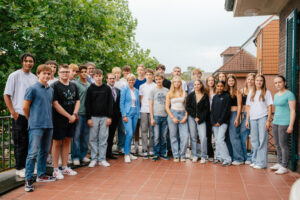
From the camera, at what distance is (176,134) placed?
628 centimetres

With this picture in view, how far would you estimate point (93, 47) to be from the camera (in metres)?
12.2

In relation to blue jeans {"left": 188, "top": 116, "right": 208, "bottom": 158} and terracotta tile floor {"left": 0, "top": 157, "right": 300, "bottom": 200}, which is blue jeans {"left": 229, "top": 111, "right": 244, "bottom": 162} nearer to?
terracotta tile floor {"left": 0, "top": 157, "right": 300, "bottom": 200}

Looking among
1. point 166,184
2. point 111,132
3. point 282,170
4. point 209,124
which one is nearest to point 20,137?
point 111,132

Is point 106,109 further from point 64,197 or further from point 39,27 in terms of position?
point 39,27

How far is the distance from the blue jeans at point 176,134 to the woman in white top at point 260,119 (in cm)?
150

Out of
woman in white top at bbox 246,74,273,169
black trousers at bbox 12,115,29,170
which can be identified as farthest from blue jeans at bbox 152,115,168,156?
black trousers at bbox 12,115,29,170

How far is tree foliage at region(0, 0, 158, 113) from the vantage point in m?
7.37

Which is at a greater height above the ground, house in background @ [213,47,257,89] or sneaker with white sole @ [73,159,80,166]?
house in background @ [213,47,257,89]

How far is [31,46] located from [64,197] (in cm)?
561

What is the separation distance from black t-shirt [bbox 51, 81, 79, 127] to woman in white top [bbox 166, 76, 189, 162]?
7.44 feet

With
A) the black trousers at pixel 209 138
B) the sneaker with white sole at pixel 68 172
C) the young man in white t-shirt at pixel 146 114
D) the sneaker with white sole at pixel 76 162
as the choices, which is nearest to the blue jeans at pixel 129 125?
the young man in white t-shirt at pixel 146 114

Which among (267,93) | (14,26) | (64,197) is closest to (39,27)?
(14,26)

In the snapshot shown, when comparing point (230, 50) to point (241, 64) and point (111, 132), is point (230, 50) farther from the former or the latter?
point (111, 132)

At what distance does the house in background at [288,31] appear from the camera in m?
5.41
